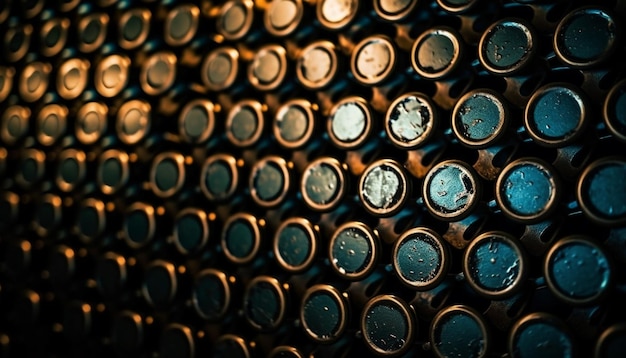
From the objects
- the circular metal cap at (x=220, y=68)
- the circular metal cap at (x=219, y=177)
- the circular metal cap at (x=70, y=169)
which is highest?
the circular metal cap at (x=220, y=68)

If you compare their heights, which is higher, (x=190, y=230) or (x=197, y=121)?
(x=197, y=121)

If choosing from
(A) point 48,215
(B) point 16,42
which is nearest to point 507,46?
(A) point 48,215

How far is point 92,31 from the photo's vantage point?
2.81 ft

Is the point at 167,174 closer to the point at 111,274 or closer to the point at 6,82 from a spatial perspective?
the point at 111,274

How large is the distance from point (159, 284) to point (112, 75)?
0.34 meters

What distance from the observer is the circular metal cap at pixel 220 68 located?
735 millimetres

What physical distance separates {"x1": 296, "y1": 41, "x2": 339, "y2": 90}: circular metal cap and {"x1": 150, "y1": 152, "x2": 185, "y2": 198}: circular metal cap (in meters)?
Result: 0.22

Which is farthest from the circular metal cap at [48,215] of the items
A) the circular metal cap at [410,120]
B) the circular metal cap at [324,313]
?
the circular metal cap at [410,120]

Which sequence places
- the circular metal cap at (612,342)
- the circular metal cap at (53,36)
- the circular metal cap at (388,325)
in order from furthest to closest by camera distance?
the circular metal cap at (53,36) → the circular metal cap at (388,325) → the circular metal cap at (612,342)

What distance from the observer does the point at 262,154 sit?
28.2 inches

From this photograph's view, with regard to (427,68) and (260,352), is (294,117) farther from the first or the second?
(260,352)

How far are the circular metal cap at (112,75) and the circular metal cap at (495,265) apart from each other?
0.57 metres

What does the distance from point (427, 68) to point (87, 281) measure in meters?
0.60

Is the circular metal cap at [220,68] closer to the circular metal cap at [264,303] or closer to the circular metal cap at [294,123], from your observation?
the circular metal cap at [294,123]
